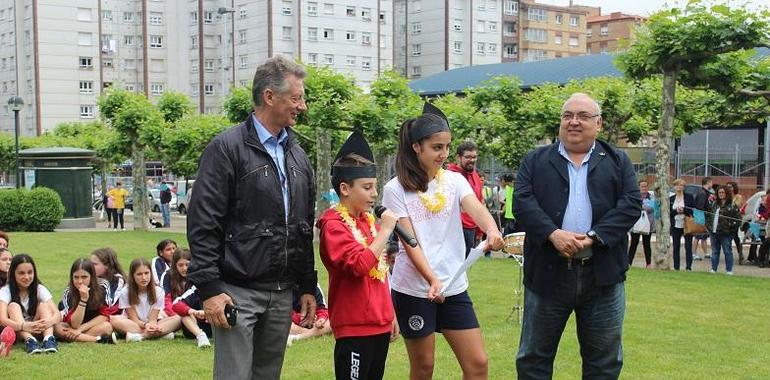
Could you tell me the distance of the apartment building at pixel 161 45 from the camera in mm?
72625

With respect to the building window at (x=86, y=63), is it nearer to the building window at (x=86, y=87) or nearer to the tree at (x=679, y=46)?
the building window at (x=86, y=87)

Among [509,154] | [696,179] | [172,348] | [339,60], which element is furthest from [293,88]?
[339,60]

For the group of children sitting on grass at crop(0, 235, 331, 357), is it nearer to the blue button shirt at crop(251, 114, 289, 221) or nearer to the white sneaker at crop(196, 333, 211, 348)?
the white sneaker at crop(196, 333, 211, 348)

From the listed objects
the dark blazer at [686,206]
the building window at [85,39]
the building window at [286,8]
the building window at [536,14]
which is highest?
the building window at [536,14]

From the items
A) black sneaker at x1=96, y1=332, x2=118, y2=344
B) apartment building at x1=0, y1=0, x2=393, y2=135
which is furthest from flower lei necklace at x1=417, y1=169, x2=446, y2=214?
apartment building at x1=0, y1=0, x2=393, y2=135

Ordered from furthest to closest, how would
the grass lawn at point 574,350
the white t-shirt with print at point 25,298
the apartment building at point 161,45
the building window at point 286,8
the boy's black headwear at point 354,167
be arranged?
the apartment building at point 161,45 < the building window at point 286,8 < the white t-shirt with print at point 25,298 < the grass lawn at point 574,350 < the boy's black headwear at point 354,167

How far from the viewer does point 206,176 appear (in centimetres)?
423

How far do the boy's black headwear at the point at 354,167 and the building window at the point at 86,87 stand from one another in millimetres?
74690

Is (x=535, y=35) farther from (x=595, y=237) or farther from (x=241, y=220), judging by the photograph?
(x=241, y=220)

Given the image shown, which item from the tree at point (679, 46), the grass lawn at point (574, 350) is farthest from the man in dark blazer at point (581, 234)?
the tree at point (679, 46)

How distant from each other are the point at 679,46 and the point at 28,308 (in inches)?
435

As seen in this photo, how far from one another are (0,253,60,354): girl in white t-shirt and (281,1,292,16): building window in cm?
6525

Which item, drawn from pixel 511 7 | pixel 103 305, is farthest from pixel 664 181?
pixel 511 7

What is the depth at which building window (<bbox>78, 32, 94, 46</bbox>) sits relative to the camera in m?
74.4
